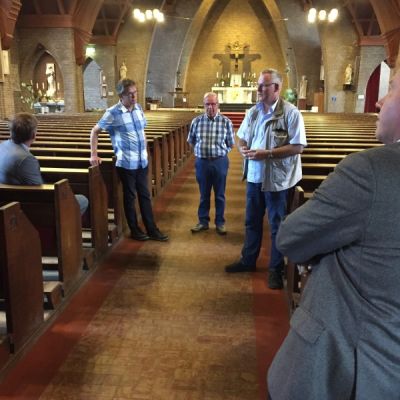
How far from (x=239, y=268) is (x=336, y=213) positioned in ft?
9.27

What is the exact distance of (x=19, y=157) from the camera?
125 inches

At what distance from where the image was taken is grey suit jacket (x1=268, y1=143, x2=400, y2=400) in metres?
1.04

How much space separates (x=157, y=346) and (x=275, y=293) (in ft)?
3.74

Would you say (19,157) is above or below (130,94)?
below

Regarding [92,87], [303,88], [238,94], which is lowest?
[238,94]

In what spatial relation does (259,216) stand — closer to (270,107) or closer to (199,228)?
(270,107)

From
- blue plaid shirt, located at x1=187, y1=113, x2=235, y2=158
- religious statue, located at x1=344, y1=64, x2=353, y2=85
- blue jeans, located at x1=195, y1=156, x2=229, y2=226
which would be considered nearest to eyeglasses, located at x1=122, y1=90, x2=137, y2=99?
blue plaid shirt, located at x1=187, y1=113, x2=235, y2=158

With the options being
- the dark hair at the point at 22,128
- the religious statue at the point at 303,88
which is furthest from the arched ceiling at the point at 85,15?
the dark hair at the point at 22,128

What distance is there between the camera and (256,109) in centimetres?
343

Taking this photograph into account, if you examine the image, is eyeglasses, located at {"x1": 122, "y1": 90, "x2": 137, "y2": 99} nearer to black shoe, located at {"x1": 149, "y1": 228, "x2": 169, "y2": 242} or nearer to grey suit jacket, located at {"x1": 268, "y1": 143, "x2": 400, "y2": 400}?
black shoe, located at {"x1": 149, "y1": 228, "x2": 169, "y2": 242}

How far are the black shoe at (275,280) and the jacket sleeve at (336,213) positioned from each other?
2416mm

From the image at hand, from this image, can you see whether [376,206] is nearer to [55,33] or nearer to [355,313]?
[355,313]

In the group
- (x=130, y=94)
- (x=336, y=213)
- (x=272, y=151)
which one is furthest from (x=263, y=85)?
(x=336, y=213)

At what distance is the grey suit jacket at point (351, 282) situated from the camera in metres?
1.04
